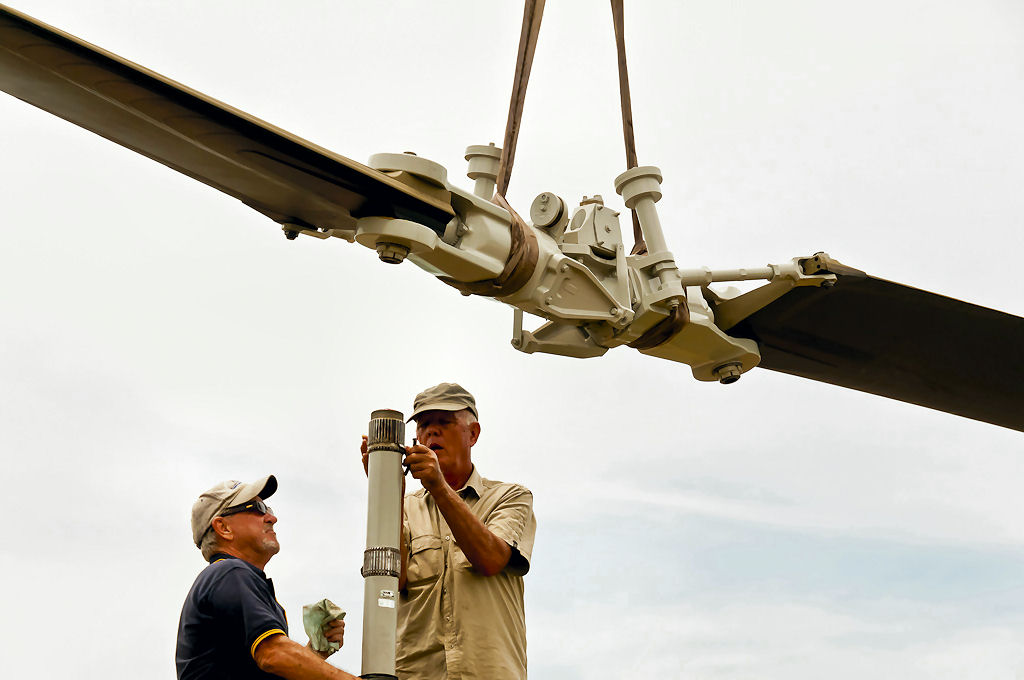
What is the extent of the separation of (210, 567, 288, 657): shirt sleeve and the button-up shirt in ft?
1.93

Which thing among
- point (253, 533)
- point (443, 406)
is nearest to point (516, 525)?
point (443, 406)

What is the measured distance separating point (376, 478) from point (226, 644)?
708 millimetres

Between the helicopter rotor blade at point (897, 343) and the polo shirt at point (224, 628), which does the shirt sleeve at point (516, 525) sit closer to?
the polo shirt at point (224, 628)

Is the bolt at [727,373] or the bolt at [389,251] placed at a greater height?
the bolt at [727,373]

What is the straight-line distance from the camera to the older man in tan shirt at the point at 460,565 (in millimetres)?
3695

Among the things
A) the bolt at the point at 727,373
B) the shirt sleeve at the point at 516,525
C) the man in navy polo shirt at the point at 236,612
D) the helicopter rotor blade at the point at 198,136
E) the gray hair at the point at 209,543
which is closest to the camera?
the helicopter rotor blade at the point at 198,136

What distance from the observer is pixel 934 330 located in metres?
4.81

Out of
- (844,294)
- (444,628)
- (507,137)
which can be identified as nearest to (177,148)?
(507,137)

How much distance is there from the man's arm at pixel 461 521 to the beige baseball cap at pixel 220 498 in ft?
1.99

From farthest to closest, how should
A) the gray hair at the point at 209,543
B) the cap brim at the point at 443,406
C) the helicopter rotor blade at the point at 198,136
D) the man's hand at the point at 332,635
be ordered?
the cap brim at the point at 443,406 < the gray hair at the point at 209,543 < the man's hand at the point at 332,635 < the helicopter rotor blade at the point at 198,136

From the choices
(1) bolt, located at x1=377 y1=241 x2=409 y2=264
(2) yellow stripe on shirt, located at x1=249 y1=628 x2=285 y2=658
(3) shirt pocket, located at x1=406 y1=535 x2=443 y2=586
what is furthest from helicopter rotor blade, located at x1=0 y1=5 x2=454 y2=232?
(3) shirt pocket, located at x1=406 y1=535 x2=443 y2=586

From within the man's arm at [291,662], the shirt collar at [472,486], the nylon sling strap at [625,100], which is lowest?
the man's arm at [291,662]

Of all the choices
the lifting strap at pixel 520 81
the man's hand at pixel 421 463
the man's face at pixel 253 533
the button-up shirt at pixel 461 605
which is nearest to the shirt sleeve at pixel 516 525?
the button-up shirt at pixel 461 605

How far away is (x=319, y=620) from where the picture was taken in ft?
11.5
